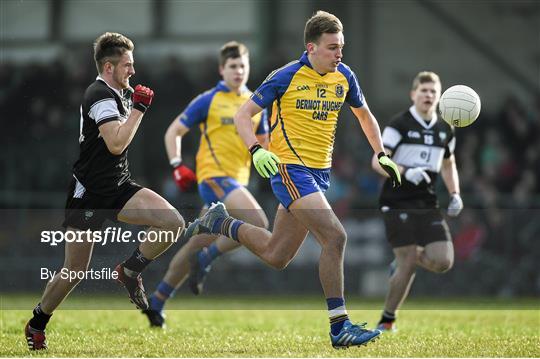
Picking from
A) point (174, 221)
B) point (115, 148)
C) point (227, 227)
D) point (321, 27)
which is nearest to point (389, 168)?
point (321, 27)

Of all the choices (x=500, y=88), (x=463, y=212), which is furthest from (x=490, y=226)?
(x=500, y=88)

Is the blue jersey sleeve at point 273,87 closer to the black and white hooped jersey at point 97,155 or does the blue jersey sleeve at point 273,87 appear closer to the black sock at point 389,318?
the black and white hooped jersey at point 97,155

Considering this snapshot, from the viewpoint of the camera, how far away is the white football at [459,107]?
8953mm

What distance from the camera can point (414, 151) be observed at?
1027 cm

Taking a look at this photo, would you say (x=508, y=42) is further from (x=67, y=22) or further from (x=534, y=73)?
(x=67, y=22)

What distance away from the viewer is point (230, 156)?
34.9 feet

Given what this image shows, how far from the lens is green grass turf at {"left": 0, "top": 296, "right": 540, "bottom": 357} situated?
778cm

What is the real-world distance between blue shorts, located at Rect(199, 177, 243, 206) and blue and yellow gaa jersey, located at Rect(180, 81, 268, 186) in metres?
0.05

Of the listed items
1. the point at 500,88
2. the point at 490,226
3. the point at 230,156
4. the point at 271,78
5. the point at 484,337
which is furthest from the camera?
the point at 500,88

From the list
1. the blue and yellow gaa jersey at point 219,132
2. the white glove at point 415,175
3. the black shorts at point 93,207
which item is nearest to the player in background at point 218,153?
the blue and yellow gaa jersey at point 219,132

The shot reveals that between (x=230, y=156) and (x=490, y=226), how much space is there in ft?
21.3

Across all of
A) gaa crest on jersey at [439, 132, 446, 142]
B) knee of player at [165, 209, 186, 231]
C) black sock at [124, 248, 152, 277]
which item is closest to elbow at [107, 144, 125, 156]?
knee of player at [165, 209, 186, 231]

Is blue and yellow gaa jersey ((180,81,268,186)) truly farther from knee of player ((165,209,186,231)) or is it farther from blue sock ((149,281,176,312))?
knee of player ((165,209,186,231))

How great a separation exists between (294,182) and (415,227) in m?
2.55
